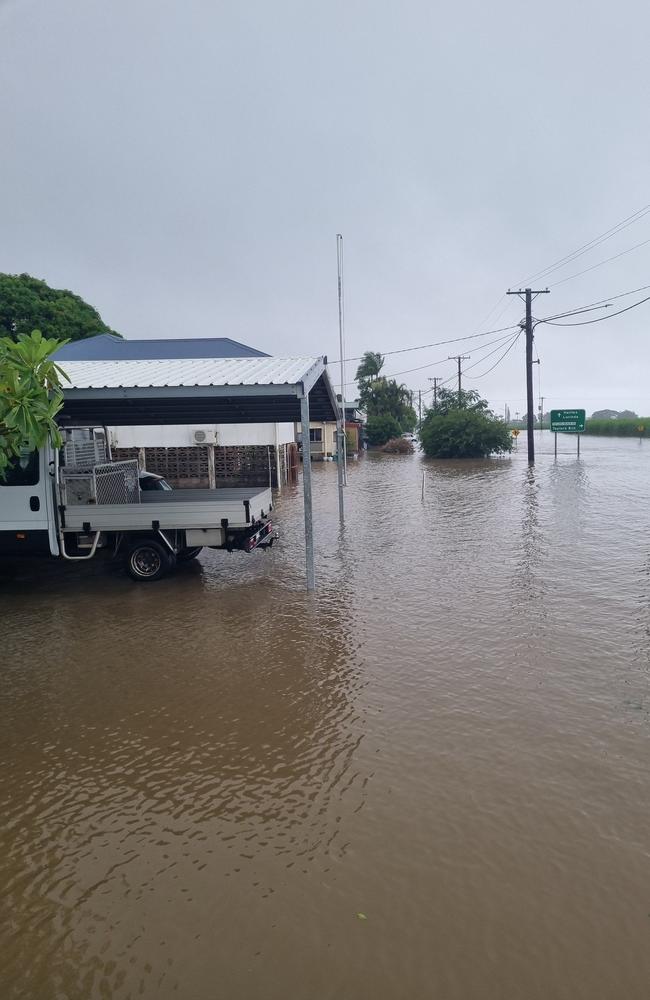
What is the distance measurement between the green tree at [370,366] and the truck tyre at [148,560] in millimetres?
56432

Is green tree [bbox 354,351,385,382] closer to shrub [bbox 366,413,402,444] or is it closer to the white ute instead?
shrub [bbox 366,413,402,444]

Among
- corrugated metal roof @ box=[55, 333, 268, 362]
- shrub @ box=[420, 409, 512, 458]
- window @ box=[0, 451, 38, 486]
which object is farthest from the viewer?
shrub @ box=[420, 409, 512, 458]

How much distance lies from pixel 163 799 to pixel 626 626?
587 centimetres

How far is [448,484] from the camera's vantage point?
86.0 ft

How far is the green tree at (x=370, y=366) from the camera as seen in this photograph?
2591 inches

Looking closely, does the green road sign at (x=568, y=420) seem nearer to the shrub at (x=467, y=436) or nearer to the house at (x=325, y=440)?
the shrub at (x=467, y=436)

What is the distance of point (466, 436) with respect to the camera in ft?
135

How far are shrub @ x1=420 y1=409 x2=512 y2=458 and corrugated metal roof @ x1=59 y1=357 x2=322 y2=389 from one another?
3070cm

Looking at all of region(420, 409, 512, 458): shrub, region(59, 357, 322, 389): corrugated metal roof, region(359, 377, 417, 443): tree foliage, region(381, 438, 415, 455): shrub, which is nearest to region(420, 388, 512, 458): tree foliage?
region(420, 409, 512, 458): shrub

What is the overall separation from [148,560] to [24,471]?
230 cm

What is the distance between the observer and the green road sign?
3866cm

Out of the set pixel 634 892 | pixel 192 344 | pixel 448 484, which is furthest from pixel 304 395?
pixel 192 344

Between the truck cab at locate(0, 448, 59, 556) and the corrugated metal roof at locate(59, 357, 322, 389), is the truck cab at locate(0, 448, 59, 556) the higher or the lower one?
the lower one

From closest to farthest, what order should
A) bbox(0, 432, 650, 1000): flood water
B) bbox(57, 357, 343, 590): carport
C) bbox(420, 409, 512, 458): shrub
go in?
bbox(0, 432, 650, 1000): flood water
bbox(57, 357, 343, 590): carport
bbox(420, 409, 512, 458): shrub
